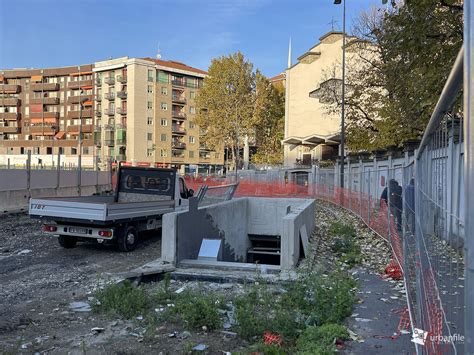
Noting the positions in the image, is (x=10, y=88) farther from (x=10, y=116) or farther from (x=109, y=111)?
(x=109, y=111)

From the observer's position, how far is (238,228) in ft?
50.2

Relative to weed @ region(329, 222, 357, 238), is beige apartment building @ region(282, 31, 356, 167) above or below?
above

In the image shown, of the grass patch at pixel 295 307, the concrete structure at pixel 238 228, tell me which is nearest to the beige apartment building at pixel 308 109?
the concrete structure at pixel 238 228

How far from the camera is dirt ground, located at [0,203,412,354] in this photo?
4926mm

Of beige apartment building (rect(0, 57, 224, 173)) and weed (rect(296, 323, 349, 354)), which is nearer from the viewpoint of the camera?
weed (rect(296, 323, 349, 354))

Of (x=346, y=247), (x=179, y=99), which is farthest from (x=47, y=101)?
(x=346, y=247)

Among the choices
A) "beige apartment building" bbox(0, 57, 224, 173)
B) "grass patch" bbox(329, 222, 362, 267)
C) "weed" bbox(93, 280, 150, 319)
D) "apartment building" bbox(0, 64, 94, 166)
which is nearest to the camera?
"weed" bbox(93, 280, 150, 319)

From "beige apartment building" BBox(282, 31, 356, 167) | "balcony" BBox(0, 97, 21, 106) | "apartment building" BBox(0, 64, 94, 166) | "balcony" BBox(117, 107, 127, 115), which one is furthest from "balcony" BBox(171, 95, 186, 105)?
"balcony" BBox(0, 97, 21, 106)

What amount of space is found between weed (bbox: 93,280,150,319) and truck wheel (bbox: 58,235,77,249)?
5.63 metres

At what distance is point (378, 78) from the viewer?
1121 inches

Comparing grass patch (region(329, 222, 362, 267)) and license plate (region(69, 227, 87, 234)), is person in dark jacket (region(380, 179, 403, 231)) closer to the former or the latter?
grass patch (region(329, 222, 362, 267))

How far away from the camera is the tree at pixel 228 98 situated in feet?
189

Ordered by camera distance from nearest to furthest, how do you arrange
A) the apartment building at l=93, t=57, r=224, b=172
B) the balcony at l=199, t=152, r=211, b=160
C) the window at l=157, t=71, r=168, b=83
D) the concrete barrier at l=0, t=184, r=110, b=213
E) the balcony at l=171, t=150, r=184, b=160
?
the concrete barrier at l=0, t=184, r=110, b=213
the apartment building at l=93, t=57, r=224, b=172
the window at l=157, t=71, r=168, b=83
the balcony at l=171, t=150, r=184, b=160
the balcony at l=199, t=152, r=211, b=160

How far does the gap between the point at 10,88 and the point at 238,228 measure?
105m
